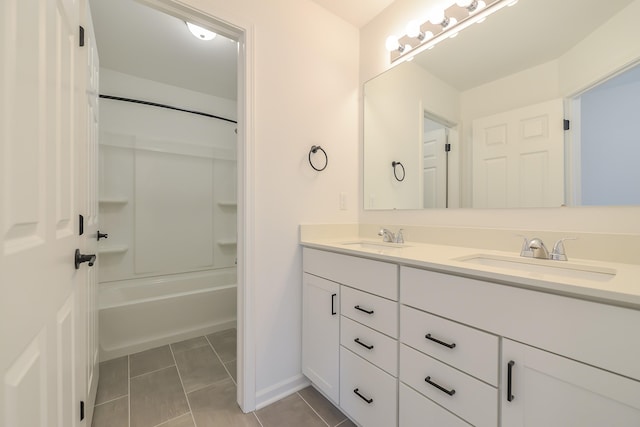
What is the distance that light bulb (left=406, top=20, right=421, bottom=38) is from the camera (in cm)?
154

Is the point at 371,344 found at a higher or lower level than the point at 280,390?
higher

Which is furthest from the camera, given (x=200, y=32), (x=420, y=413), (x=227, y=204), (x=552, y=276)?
(x=227, y=204)

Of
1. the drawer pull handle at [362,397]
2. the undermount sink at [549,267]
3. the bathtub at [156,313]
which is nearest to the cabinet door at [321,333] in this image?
the drawer pull handle at [362,397]

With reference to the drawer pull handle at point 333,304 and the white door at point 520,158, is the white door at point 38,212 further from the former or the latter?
the white door at point 520,158

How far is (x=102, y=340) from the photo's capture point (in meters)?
1.83

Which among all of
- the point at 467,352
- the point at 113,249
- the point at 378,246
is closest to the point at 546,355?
the point at 467,352

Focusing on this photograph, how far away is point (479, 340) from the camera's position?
77 centimetres

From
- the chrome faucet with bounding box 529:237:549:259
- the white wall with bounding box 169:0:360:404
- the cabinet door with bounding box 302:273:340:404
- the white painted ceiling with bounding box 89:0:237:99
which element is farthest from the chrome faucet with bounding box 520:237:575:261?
the white painted ceiling with bounding box 89:0:237:99

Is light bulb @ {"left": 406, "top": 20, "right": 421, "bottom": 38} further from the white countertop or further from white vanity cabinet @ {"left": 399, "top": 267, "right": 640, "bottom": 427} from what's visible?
white vanity cabinet @ {"left": 399, "top": 267, "right": 640, "bottom": 427}

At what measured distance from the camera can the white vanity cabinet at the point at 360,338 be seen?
1.04 meters

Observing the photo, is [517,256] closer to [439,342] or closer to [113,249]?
[439,342]

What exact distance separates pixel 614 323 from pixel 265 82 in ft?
5.40

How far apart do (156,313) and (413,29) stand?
2709 mm

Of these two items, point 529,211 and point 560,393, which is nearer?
point 560,393
